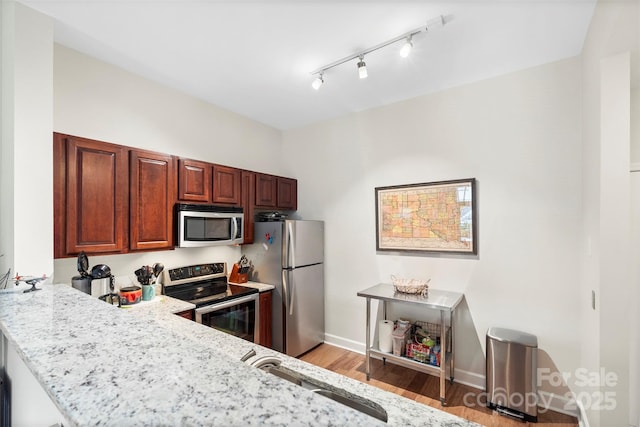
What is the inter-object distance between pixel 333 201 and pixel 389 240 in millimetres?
871

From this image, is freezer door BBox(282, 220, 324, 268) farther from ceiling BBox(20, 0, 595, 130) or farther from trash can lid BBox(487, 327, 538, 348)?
trash can lid BBox(487, 327, 538, 348)

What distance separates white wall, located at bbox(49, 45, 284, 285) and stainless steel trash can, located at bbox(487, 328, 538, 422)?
8.98 ft

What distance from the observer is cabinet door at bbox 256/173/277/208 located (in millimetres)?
3316

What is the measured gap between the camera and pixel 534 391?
2.15 m

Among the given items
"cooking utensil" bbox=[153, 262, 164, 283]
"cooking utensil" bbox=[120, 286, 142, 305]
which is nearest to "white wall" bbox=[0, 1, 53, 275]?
"cooking utensil" bbox=[120, 286, 142, 305]

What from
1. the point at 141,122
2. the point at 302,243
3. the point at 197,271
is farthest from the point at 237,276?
the point at 141,122

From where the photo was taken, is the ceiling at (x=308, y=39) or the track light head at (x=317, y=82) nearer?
the ceiling at (x=308, y=39)

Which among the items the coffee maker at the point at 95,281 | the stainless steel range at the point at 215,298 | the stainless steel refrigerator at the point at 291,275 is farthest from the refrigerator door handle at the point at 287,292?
the coffee maker at the point at 95,281

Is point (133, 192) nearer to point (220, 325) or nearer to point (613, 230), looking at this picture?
point (220, 325)

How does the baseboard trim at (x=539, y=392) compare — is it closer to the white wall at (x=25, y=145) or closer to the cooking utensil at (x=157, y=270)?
the cooking utensil at (x=157, y=270)

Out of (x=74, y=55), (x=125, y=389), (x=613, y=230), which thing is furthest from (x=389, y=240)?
(x=74, y=55)

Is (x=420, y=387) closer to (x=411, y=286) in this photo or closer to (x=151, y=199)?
(x=411, y=286)

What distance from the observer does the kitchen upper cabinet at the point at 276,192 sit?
3.34 meters

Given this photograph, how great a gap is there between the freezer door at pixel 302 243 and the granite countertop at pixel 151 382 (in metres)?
2.09
